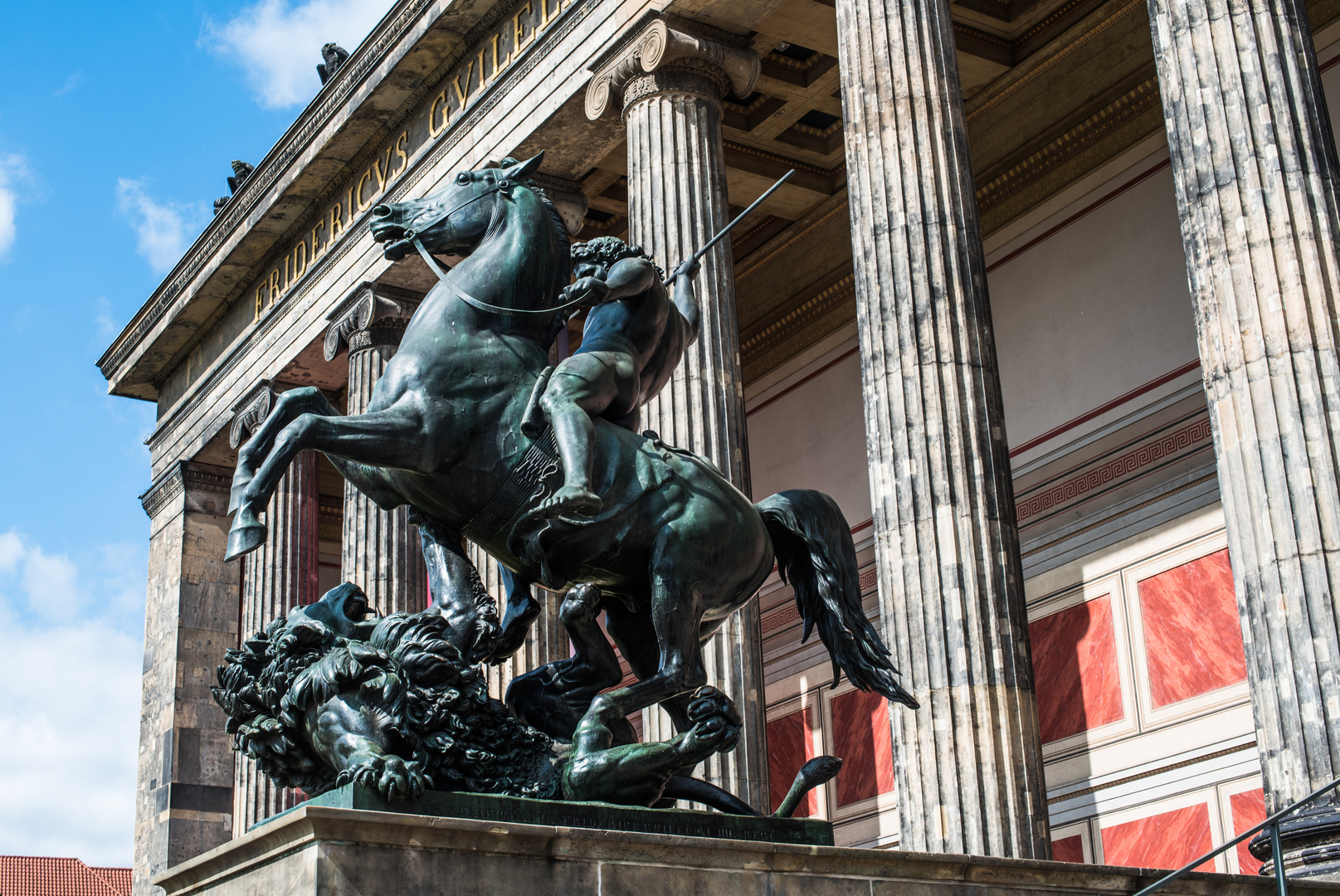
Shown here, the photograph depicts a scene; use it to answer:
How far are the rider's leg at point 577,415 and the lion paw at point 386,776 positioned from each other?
99 centimetres

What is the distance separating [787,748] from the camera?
19.4 meters

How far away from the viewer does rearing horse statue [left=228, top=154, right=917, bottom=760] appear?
208 inches

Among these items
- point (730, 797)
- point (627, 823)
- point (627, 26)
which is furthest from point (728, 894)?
point (627, 26)

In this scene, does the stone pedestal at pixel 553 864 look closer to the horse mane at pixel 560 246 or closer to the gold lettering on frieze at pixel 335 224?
the horse mane at pixel 560 246

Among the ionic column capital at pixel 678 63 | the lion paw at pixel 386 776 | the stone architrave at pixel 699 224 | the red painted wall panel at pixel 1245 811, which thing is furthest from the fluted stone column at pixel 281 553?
the lion paw at pixel 386 776

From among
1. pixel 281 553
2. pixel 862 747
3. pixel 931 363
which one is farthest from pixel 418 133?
pixel 931 363

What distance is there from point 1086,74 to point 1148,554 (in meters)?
5.48

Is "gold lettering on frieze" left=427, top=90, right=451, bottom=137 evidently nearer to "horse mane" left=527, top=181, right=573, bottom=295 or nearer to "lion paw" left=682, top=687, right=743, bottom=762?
"horse mane" left=527, top=181, right=573, bottom=295

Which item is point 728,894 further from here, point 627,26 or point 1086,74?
point 1086,74

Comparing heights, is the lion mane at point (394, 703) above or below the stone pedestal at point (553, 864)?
above

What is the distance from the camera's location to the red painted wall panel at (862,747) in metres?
18.0

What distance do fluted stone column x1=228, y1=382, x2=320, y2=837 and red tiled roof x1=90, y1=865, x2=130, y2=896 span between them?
19.5 meters

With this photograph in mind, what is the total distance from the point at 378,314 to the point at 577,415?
571 inches

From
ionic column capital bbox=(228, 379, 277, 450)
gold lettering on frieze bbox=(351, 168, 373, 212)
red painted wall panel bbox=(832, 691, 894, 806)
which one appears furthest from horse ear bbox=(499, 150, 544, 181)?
ionic column capital bbox=(228, 379, 277, 450)
